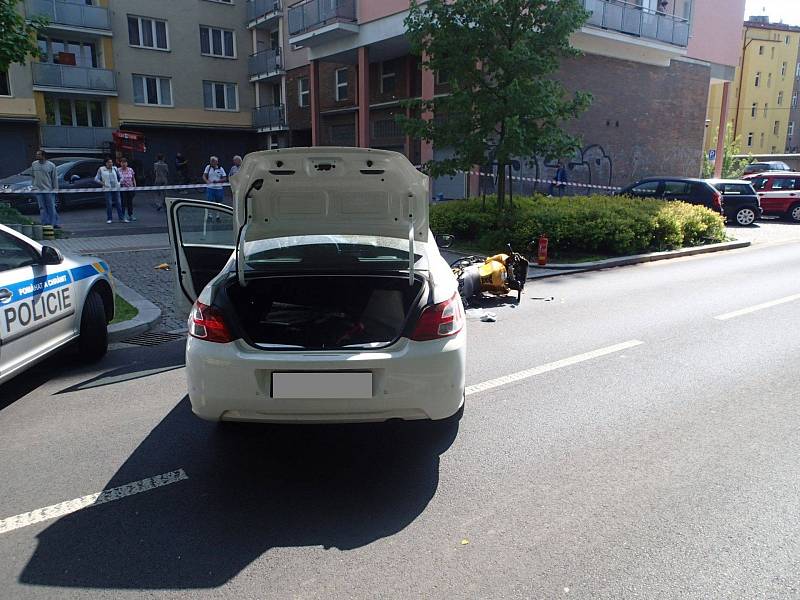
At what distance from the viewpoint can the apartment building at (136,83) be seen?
28.8 m

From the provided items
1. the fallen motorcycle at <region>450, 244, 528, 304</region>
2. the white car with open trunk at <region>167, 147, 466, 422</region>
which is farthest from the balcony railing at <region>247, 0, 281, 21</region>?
the white car with open trunk at <region>167, 147, 466, 422</region>

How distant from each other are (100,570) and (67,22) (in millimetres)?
33551

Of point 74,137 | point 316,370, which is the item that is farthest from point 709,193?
point 74,137

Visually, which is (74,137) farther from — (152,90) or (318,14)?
(318,14)

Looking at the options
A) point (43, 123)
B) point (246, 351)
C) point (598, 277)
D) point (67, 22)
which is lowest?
point (598, 277)

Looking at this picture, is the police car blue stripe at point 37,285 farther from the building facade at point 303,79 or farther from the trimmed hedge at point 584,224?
the building facade at point 303,79

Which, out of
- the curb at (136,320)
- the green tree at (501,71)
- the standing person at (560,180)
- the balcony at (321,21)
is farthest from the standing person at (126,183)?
the standing person at (560,180)

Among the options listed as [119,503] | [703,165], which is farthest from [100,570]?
[703,165]

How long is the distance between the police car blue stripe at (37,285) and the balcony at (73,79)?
→ 28.8 m

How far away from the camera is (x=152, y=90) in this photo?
107 feet

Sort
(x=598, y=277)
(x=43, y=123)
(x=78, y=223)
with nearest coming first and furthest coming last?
(x=598, y=277), (x=78, y=223), (x=43, y=123)

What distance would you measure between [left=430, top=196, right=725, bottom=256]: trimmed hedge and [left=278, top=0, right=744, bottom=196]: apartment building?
6.23 metres

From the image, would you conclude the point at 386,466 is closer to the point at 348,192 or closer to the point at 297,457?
the point at 297,457

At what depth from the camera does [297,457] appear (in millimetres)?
3865
